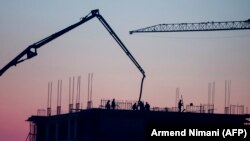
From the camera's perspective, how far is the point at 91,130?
59938mm

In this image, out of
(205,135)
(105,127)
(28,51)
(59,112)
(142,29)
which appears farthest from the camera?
(142,29)

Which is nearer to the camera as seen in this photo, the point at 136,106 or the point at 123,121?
the point at 123,121

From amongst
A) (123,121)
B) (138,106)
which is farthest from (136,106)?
(123,121)

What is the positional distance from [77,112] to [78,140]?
2954mm

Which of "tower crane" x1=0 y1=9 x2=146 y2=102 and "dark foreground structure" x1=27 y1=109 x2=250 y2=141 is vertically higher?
"tower crane" x1=0 y1=9 x2=146 y2=102

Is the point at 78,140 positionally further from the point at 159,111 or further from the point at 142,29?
the point at 142,29

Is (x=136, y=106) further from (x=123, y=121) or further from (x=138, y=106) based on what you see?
(x=123, y=121)

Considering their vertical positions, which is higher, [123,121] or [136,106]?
[136,106]

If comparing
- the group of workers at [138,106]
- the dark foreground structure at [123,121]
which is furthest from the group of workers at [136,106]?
the dark foreground structure at [123,121]

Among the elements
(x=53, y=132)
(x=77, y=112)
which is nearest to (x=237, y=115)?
(x=77, y=112)

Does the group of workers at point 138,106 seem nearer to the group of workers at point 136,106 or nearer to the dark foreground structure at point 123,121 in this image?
the group of workers at point 136,106

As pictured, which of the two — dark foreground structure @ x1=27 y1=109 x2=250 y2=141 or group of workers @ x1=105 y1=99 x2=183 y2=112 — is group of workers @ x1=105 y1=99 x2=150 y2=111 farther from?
dark foreground structure @ x1=27 y1=109 x2=250 y2=141

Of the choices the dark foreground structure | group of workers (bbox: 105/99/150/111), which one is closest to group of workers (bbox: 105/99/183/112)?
group of workers (bbox: 105/99/150/111)

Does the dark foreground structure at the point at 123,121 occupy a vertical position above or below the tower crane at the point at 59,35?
below
